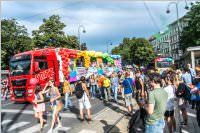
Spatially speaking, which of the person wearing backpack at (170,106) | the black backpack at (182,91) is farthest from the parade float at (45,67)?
the person wearing backpack at (170,106)

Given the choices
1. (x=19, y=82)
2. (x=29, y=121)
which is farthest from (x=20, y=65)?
(x=29, y=121)

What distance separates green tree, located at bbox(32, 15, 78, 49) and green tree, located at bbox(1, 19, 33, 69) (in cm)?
241

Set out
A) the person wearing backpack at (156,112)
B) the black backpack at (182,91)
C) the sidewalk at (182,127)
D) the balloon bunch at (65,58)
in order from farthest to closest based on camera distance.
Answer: the balloon bunch at (65,58) < the sidewalk at (182,127) < the black backpack at (182,91) < the person wearing backpack at (156,112)

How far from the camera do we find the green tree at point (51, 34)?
57031 mm

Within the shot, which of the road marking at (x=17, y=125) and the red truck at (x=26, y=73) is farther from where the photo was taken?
the red truck at (x=26, y=73)

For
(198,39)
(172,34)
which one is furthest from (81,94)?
(172,34)

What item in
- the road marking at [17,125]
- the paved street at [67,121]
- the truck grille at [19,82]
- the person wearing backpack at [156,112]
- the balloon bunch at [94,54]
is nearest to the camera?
the person wearing backpack at [156,112]

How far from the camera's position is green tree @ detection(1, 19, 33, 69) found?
59375 mm

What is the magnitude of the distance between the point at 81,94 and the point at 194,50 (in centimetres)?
2086

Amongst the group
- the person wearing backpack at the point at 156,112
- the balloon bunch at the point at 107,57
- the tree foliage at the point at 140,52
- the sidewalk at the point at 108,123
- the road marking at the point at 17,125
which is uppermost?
the tree foliage at the point at 140,52

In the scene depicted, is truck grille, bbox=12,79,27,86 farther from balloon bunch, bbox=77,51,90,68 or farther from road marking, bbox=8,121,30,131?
balloon bunch, bbox=77,51,90,68

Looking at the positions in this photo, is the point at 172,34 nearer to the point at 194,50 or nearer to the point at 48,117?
the point at 194,50

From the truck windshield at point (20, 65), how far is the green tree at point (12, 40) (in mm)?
38808

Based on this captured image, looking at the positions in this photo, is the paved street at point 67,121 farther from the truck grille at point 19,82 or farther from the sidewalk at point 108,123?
the truck grille at point 19,82
